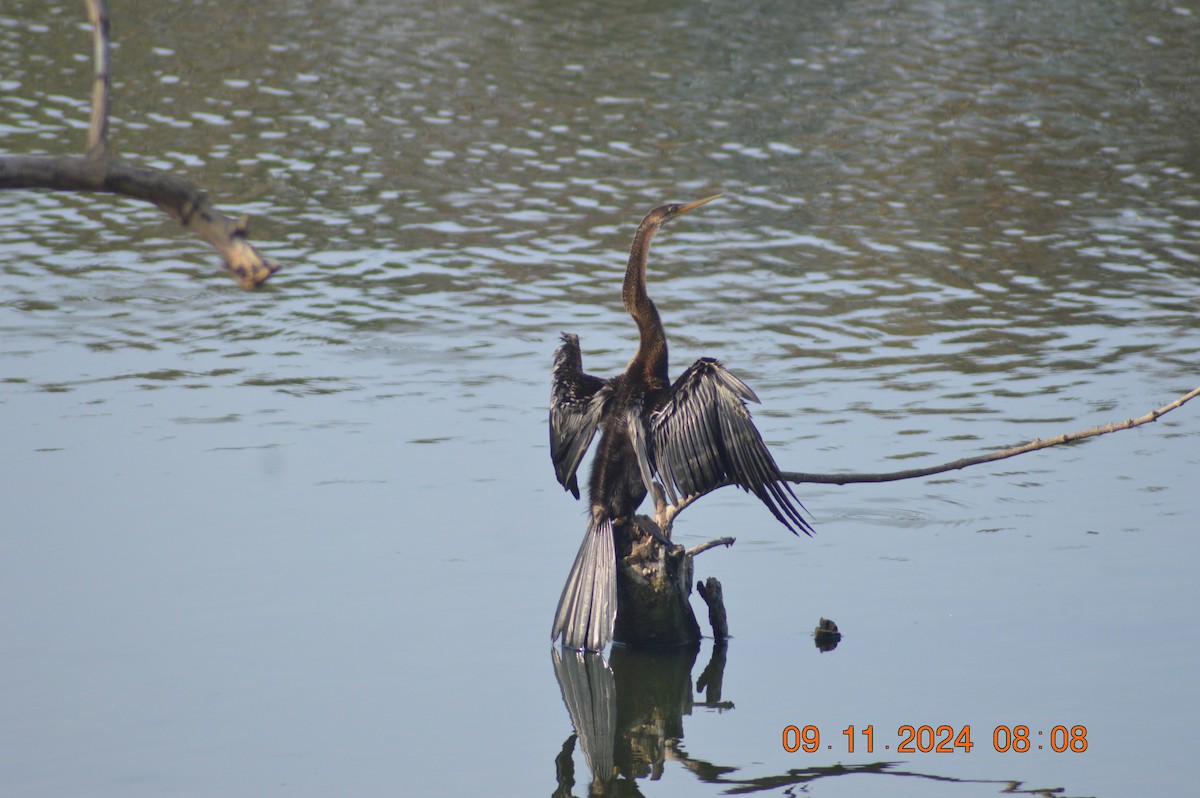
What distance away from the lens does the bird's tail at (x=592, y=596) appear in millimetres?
6562

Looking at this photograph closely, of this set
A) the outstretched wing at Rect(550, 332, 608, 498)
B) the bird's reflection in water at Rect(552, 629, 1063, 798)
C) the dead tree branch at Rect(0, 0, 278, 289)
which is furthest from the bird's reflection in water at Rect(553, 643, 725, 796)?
the dead tree branch at Rect(0, 0, 278, 289)

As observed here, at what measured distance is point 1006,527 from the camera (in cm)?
847

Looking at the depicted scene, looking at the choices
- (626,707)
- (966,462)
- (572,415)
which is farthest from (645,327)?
(626,707)

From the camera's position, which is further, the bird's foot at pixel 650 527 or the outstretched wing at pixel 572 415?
the outstretched wing at pixel 572 415

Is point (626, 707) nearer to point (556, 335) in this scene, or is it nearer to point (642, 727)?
point (642, 727)

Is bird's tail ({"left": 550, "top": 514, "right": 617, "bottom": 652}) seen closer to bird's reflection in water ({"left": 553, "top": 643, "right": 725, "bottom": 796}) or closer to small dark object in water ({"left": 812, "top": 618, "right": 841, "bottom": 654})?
bird's reflection in water ({"left": 553, "top": 643, "right": 725, "bottom": 796})

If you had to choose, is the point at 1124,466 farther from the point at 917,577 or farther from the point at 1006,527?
the point at 917,577

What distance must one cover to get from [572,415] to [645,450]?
1.70ft

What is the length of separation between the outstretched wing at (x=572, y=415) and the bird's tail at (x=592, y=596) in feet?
1.25

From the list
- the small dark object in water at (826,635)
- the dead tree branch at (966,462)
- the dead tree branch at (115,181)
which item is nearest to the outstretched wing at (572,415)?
the dead tree branch at (966,462)

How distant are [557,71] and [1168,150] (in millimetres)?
7327

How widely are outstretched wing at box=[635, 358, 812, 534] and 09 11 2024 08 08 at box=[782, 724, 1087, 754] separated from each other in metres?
0.89

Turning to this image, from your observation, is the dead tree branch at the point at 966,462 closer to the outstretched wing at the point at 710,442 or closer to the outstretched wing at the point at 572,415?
the outstretched wing at the point at 710,442

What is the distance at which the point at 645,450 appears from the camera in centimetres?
662
